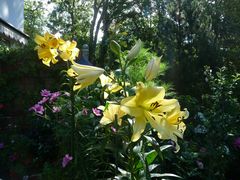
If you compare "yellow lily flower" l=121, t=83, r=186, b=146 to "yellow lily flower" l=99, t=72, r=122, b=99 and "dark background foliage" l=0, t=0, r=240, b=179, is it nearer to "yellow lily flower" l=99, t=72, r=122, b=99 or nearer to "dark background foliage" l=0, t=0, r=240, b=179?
"yellow lily flower" l=99, t=72, r=122, b=99

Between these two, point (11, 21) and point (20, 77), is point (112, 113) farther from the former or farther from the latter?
point (11, 21)

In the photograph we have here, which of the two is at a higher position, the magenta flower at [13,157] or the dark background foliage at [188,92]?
the dark background foliage at [188,92]

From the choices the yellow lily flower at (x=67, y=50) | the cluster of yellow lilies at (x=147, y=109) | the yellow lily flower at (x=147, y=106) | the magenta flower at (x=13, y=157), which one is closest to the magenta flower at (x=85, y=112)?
the yellow lily flower at (x=67, y=50)

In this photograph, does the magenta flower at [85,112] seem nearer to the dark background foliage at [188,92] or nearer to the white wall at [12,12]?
the dark background foliage at [188,92]

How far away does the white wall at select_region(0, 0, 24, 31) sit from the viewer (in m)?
12.0

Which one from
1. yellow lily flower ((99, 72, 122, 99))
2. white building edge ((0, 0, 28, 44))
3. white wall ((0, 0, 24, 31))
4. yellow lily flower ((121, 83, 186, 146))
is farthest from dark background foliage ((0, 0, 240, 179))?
white wall ((0, 0, 24, 31))

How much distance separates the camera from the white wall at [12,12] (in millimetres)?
12031

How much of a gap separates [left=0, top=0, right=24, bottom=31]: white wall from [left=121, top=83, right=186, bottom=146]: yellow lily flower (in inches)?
418

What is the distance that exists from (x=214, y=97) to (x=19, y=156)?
2150mm

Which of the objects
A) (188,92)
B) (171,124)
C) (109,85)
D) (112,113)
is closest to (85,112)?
(109,85)

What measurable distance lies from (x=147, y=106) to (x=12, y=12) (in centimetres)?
1174

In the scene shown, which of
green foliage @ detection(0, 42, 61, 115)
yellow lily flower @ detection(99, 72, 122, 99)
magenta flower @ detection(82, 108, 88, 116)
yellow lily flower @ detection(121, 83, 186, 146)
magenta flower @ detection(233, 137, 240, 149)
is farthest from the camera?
green foliage @ detection(0, 42, 61, 115)

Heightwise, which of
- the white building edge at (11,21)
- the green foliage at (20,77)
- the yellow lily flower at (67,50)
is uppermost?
the white building edge at (11,21)

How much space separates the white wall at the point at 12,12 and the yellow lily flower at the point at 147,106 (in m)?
10.6
